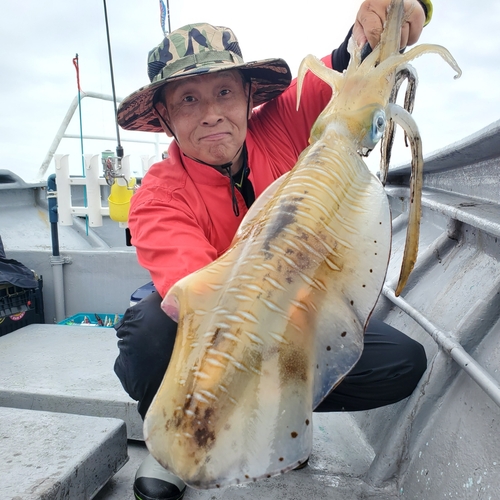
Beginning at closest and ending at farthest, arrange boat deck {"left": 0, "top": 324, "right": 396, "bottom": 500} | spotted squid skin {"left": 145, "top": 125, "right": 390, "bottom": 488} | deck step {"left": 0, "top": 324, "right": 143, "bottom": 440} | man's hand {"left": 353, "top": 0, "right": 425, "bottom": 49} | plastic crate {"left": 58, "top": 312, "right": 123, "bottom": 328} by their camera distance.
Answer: spotted squid skin {"left": 145, "top": 125, "right": 390, "bottom": 488} < man's hand {"left": 353, "top": 0, "right": 425, "bottom": 49} < boat deck {"left": 0, "top": 324, "right": 396, "bottom": 500} < deck step {"left": 0, "top": 324, "right": 143, "bottom": 440} < plastic crate {"left": 58, "top": 312, "right": 123, "bottom": 328}

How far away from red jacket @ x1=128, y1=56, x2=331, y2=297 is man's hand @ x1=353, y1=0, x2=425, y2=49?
20.0 inches

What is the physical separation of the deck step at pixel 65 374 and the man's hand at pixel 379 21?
187cm

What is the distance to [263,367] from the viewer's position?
33.7 inches

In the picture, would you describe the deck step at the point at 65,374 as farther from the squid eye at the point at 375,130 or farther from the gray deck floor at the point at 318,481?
the squid eye at the point at 375,130

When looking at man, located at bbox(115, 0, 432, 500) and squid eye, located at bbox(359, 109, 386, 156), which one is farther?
man, located at bbox(115, 0, 432, 500)

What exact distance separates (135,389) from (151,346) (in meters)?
0.22

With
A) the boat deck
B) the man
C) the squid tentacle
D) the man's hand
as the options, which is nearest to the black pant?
the man

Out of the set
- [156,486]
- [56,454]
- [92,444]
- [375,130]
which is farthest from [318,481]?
[375,130]

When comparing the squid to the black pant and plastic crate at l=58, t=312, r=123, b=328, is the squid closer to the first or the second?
the black pant

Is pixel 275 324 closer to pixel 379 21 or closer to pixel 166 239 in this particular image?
pixel 166 239

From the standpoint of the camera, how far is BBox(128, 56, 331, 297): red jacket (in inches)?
59.5

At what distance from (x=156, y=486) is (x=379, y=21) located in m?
1.73

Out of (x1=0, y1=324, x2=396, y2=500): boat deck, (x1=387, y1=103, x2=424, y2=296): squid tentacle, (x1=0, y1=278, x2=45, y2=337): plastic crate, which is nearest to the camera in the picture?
(x1=387, y1=103, x2=424, y2=296): squid tentacle

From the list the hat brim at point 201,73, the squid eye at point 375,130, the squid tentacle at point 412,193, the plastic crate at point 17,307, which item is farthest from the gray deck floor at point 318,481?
the plastic crate at point 17,307
